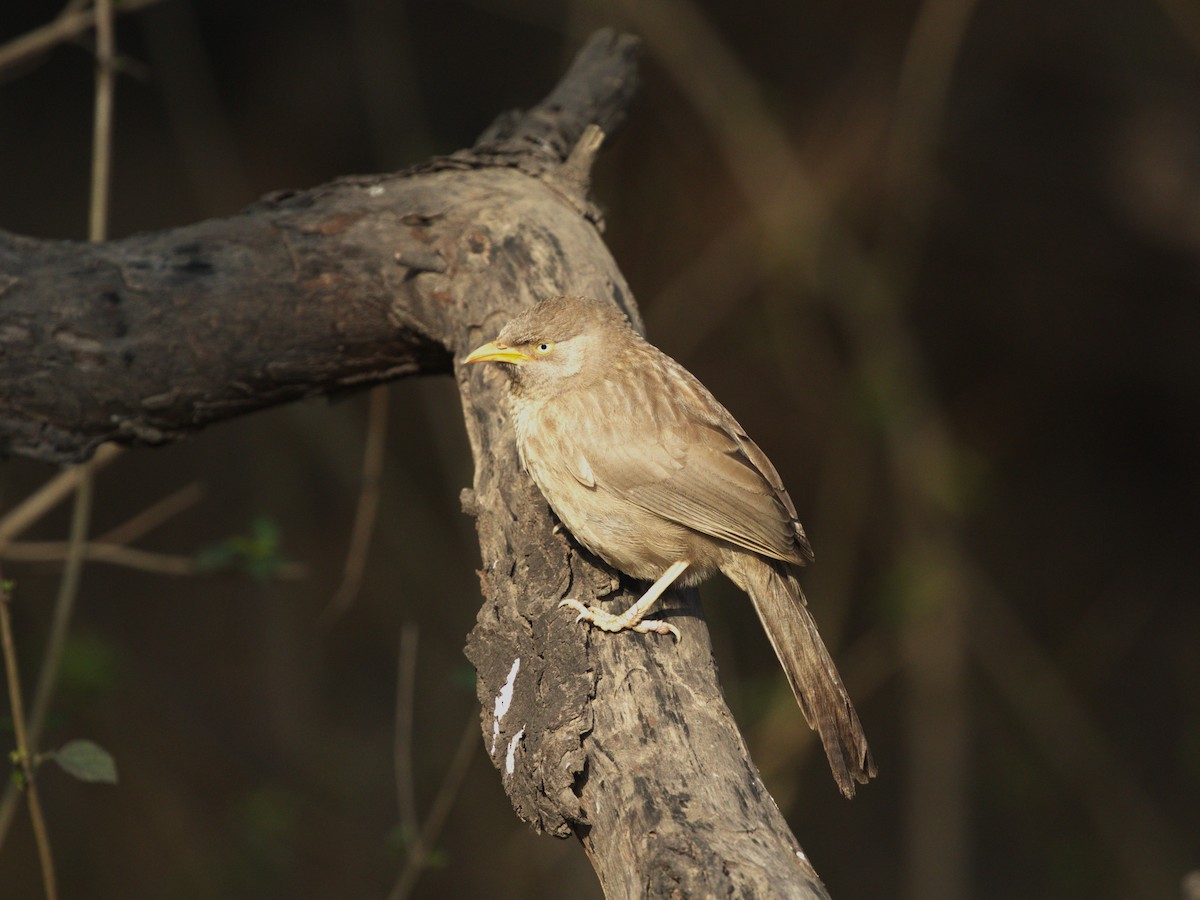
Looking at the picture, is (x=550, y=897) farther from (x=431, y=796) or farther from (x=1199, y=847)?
(x=1199, y=847)

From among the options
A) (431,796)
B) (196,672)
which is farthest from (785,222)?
(196,672)

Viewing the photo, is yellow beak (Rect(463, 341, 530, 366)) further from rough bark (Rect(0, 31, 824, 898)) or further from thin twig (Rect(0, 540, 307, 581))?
→ thin twig (Rect(0, 540, 307, 581))

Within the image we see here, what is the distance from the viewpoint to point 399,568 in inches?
291

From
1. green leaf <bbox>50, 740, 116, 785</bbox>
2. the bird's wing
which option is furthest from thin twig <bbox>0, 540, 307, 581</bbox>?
the bird's wing

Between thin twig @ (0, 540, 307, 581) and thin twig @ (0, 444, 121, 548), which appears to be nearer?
thin twig @ (0, 540, 307, 581)

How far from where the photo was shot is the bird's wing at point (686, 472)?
10.7 ft

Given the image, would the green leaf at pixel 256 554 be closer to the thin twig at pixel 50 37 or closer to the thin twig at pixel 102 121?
the thin twig at pixel 102 121

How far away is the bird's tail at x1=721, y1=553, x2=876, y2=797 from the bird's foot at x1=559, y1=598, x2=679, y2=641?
0.42 metres

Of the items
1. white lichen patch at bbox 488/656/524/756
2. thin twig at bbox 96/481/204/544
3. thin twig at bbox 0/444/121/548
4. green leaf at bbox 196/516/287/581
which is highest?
thin twig at bbox 0/444/121/548

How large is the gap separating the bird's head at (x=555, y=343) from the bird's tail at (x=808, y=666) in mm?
731

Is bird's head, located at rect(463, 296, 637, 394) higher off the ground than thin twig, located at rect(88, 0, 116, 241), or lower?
lower

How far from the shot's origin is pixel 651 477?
10.9 ft

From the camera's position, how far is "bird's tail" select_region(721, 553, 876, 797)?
309 cm

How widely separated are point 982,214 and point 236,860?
238 inches
